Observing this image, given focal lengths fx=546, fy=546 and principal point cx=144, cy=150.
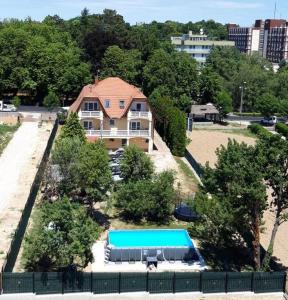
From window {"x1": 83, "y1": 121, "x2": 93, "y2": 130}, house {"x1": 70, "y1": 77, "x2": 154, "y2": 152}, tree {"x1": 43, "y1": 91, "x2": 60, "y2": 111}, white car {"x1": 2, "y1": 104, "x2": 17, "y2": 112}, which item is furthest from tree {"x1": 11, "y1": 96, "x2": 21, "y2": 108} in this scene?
window {"x1": 83, "y1": 121, "x2": 93, "y2": 130}

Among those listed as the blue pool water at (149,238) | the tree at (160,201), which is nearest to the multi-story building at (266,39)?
the tree at (160,201)

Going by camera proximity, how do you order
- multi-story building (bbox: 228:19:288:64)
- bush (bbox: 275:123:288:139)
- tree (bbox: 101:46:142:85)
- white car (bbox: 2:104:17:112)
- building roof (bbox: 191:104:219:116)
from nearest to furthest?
white car (bbox: 2:104:17:112)
bush (bbox: 275:123:288:139)
tree (bbox: 101:46:142:85)
building roof (bbox: 191:104:219:116)
multi-story building (bbox: 228:19:288:64)

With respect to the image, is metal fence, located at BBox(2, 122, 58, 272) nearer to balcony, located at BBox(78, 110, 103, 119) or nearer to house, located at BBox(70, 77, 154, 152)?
balcony, located at BBox(78, 110, 103, 119)

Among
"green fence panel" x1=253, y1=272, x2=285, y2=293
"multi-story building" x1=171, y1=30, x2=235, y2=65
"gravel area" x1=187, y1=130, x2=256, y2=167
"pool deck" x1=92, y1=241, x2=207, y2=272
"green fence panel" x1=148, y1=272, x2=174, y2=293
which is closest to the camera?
"green fence panel" x1=148, y1=272, x2=174, y2=293

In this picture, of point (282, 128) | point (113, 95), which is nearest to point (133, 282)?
point (113, 95)

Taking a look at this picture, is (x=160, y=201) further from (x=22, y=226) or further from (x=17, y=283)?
(x=17, y=283)
